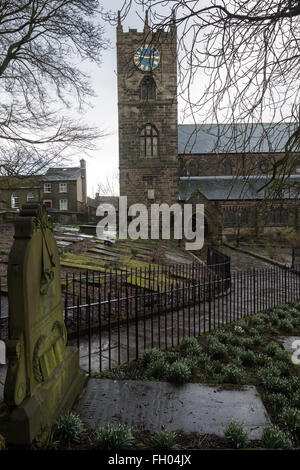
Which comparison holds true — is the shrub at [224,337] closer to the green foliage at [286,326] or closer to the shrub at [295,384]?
the shrub at [295,384]

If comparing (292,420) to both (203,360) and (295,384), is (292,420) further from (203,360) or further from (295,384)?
(203,360)

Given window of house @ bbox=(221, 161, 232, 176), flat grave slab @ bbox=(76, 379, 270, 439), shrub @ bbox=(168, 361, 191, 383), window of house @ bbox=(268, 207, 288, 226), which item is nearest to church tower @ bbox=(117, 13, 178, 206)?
Answer: window of house @ bbox=(221, 161, 232, 176)

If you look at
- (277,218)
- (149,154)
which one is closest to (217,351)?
(149,154)

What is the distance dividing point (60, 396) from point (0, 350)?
1.95 m

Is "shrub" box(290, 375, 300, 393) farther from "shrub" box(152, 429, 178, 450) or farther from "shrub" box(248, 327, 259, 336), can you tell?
"shrub" box(152, 429, 178, 450)

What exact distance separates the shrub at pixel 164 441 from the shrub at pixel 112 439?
22 cm

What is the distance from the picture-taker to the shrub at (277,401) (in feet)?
11.9

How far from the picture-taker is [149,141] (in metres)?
23.0

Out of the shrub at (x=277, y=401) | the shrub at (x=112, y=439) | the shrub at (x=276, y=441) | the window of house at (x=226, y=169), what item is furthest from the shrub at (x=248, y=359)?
the window of house at (x=226, y=169)

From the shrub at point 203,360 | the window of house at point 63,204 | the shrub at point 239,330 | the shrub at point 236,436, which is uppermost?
the window of house at point 63,204

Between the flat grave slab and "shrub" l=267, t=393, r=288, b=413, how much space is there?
237 millimetres

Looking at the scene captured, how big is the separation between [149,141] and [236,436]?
72.2 feet

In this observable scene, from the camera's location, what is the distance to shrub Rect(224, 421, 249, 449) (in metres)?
2.78
